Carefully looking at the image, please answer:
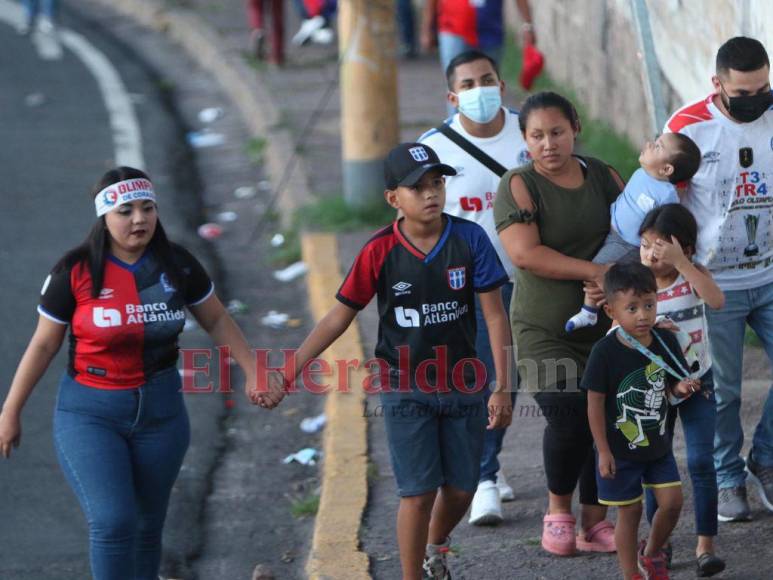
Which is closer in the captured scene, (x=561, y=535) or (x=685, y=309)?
(x=685, y=309)

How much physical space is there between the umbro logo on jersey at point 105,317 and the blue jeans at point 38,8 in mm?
14617

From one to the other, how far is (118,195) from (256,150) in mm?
8387

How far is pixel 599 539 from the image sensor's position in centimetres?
581

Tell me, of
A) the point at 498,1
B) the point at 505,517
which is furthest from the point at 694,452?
the point at 498,1

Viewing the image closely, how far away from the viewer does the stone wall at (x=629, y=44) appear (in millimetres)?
8336

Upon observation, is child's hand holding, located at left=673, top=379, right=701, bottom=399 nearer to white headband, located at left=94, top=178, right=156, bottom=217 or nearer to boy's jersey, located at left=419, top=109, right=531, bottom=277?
boy's jersey, located at left=419, top=109, right=531, bottom=277

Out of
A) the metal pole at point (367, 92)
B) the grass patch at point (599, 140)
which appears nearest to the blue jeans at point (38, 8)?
the grass patch at point (599, 140)

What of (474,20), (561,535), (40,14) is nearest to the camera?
(561,535)

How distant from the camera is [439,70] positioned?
15.7 m

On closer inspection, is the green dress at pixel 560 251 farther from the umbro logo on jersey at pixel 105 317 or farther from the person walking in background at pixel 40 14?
the person walking in background at pixel 40 14

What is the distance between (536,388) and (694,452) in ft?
2.15

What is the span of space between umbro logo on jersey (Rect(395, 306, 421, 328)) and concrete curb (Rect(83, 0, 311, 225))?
6289 millimetres

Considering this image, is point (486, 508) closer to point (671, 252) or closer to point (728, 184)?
point (671, 252)

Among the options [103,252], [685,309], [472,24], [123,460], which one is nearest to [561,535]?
[685,309]
